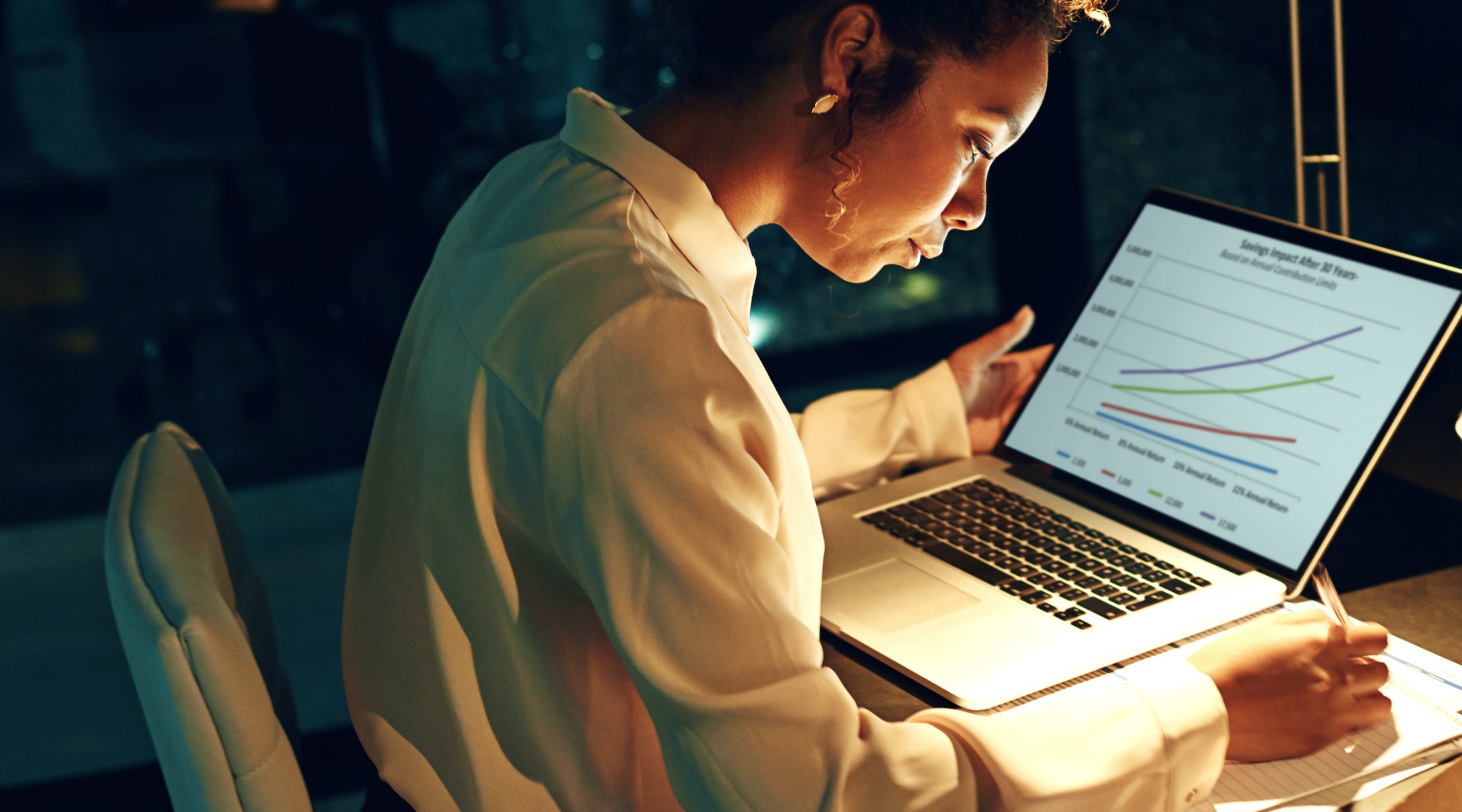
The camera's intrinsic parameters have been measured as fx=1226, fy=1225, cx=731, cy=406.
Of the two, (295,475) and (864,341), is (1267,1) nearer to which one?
(864,341)

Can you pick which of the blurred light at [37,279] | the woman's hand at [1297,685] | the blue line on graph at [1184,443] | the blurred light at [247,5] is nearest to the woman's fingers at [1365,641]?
the woman's hand at [1297,685]

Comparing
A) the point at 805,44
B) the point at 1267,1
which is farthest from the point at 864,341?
the point at 805,44

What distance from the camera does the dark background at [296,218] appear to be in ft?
8.37

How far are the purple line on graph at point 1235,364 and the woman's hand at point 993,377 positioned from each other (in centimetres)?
14

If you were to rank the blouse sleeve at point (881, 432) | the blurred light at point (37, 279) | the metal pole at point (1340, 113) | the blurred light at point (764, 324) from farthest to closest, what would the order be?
the blurred light at point (764, 324) < the blurred light at point (37, 279) < the blouse sleeve at point (881, 432) < the metal pole at point (1340, 113)

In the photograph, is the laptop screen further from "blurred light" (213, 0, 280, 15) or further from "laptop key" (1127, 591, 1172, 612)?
"blurred light" (213, 0, 280, 15)

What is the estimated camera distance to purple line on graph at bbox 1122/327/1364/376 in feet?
3.27

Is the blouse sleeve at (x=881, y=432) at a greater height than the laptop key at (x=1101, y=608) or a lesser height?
greater

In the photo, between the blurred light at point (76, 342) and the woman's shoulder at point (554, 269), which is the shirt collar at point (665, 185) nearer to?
the woman's shoulder at point (554, 269)

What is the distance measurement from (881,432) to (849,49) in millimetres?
519

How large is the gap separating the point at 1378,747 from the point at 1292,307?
41cm

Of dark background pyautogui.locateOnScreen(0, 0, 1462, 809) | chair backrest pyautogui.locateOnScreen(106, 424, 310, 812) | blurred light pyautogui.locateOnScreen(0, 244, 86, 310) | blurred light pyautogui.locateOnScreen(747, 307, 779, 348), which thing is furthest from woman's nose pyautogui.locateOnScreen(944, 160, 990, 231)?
blurred light pyautogui.locateOnScreen(0, 244, 86, 310)

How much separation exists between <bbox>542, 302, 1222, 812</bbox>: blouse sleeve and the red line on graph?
445 millimetres

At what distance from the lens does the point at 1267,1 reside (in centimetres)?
276
